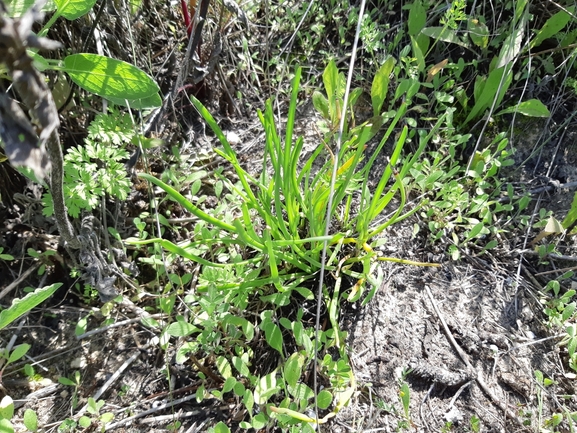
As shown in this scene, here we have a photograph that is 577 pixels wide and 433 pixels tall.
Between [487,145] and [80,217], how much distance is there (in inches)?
51.0

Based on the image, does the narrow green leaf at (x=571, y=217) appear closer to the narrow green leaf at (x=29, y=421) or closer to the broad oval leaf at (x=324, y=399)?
the broad oval leaf at (x=324, y=399)

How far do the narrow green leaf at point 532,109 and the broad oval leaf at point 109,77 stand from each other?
1.16m

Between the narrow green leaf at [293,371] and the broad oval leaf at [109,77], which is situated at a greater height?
the broad oval leaf at [109,77]

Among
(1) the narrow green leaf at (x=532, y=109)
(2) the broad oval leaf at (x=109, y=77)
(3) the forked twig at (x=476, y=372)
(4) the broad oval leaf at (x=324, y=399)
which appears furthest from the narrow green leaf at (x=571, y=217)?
(2) the broad oval leaf at (x=109, y=77)

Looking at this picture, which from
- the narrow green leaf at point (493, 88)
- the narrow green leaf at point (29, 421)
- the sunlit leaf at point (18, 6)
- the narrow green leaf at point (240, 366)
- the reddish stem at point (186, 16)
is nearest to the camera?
the sunlit leaf at point (18, 6)

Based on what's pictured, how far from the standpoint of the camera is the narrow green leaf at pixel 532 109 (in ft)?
4.62

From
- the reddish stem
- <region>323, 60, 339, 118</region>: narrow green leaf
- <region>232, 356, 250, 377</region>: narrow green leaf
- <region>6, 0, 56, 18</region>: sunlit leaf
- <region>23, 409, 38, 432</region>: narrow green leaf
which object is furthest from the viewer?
the reddish stem

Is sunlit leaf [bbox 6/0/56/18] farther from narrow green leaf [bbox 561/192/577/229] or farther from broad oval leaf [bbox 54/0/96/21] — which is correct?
narrow green leaf [bbox 561/192/577/229]

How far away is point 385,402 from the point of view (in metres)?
1.07

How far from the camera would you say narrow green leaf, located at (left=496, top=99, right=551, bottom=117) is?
1.41m

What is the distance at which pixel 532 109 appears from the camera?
4.66ft

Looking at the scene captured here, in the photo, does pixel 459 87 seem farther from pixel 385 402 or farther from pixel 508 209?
pixel 385 402

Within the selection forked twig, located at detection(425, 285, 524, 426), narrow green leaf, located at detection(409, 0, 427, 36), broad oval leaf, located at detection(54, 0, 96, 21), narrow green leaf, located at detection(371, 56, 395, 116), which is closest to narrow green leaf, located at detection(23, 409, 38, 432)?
broad oval leaf, located at detection(54, 0, 96, 21)

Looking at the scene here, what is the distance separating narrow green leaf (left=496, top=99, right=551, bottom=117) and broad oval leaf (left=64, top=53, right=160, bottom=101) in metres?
1.16
